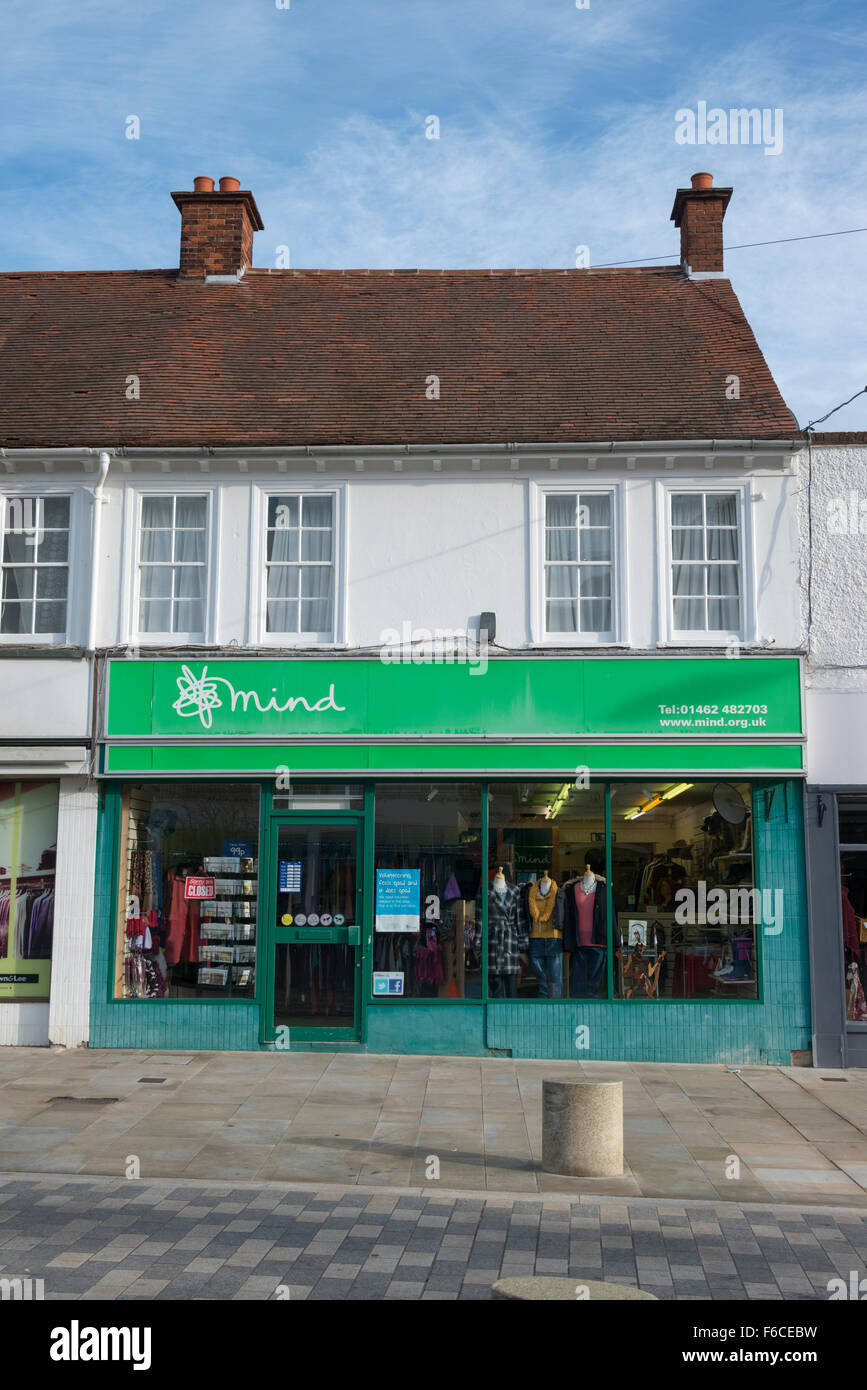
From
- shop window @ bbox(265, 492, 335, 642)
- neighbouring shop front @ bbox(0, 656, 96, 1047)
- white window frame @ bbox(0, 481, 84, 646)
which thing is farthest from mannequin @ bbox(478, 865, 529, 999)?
white window frame @ bbox(0, 481, 84, 646)

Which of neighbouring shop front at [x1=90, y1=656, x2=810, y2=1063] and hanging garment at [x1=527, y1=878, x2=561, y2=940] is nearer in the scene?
neighbouring shop front at [x1=90, y1=656, x2=810, y2=1063]

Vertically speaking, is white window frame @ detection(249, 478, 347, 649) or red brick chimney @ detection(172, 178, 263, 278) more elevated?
red brick chimney @ detection(172, 178, 263, 278)

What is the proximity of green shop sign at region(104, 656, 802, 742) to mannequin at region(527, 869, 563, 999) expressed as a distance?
1716 mm

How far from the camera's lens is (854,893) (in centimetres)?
1373

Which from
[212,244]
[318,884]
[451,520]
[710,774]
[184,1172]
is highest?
[212,244]

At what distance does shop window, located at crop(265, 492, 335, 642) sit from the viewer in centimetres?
1430

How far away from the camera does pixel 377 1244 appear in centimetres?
712

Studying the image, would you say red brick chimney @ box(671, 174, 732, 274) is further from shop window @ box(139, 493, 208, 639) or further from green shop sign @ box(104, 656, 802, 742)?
shop window @ box(139, 493, 208, 639)

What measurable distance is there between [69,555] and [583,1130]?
8.95m

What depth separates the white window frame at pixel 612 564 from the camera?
14.1 m

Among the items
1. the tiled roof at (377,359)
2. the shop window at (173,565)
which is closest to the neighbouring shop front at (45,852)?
the shop window at (173,565)

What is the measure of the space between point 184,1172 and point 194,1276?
8.46 feet

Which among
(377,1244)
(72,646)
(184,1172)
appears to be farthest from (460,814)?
(377,1244)

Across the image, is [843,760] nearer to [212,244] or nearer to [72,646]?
[72,646]
